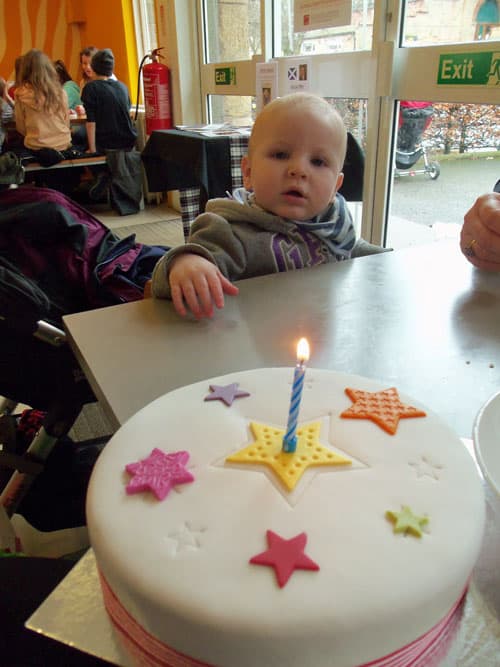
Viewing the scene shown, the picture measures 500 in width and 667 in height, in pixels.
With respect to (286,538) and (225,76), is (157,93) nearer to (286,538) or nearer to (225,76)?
(225,76)

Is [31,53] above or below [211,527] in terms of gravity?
above

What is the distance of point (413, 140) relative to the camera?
7.16ft

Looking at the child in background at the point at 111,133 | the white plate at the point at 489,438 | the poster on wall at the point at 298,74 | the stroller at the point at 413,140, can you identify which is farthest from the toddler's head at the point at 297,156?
the child in background at the point at 111,133

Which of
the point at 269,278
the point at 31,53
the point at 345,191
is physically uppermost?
the point at 31,53

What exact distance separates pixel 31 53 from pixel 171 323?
441 cm

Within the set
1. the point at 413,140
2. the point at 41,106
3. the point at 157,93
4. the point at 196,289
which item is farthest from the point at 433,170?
the point at 41,106

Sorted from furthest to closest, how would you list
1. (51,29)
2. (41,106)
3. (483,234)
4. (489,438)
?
(51,29), (41,106), (483,234), (489,438)

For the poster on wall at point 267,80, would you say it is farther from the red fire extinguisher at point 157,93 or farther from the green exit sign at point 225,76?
the red fire extinguisher at point 157,93

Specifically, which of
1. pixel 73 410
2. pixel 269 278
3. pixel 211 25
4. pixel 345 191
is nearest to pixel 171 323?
pixel 269 278

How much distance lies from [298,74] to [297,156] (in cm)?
172

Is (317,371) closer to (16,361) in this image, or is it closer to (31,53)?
(16,361)

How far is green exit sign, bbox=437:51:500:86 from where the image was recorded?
165 cm

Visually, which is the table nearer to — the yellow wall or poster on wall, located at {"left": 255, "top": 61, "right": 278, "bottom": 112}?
poster on wall, located at {"left": 255, "top": 61, "right": 278, "bottom": 112}

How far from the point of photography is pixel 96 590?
36cm
